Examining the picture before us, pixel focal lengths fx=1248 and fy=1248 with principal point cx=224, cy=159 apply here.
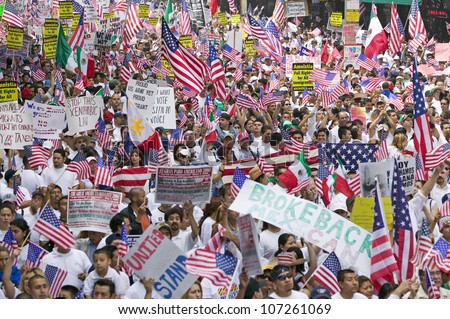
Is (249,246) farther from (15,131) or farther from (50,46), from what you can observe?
(50,46)

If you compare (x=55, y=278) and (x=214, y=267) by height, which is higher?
(x=214, y=267)

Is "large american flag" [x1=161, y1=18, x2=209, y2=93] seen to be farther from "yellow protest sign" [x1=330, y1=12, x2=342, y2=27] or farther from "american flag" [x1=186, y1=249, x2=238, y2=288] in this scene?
"yellow protest sign" [x1=330, y1=12, x2=342, y2=27]

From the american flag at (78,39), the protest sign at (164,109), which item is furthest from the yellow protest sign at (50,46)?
the protest sign at (164,109)

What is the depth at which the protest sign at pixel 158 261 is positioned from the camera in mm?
9516

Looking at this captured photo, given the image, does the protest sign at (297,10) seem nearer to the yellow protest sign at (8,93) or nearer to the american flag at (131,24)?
the american flag at (131,24)

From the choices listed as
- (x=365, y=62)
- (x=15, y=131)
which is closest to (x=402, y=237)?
(x=15, y=131)

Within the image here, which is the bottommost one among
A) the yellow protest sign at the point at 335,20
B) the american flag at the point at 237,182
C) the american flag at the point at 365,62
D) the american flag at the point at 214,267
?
the yellow protest sign at the point at 335,20

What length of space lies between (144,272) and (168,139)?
8.63m

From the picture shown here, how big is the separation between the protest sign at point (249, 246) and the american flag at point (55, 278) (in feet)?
5.97

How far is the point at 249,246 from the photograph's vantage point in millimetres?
9844

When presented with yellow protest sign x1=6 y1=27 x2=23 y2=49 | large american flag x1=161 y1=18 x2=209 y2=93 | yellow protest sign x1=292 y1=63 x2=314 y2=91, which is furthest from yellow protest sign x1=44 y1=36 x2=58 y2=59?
large american flag x1=161 y1=18 x2=209 y2=93

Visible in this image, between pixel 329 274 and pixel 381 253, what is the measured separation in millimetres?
533

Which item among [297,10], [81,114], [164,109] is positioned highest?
[81,114]
